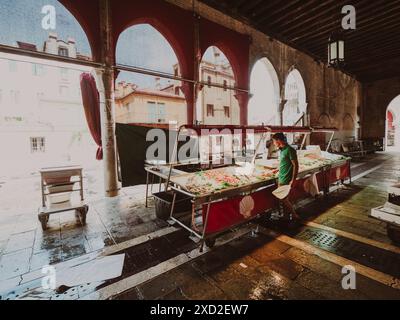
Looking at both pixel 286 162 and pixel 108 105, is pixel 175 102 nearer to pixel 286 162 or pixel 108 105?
pixel 108 105

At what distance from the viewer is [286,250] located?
162 inches

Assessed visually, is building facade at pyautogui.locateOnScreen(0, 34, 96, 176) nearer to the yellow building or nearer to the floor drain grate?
the yellow building

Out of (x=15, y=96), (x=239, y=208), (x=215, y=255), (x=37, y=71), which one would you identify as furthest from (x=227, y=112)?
(x=215, y=255)

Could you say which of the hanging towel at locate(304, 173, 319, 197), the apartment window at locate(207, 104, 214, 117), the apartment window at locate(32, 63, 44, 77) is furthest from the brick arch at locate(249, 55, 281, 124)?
the apartment window at locate(32, 63, 44, 77)

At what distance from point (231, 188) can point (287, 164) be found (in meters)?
1.63

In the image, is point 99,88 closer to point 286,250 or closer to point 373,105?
point 286,250

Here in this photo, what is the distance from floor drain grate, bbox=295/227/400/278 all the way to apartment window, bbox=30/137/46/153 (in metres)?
26.2

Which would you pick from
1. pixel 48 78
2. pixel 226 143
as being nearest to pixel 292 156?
pixel 226 143

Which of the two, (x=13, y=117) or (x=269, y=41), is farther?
(x=13, y=117)

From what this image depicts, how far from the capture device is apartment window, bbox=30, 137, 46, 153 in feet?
72.5

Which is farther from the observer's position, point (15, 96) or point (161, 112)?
point (161, 112)

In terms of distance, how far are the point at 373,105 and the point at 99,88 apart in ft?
85.0

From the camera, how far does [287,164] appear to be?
5.04m

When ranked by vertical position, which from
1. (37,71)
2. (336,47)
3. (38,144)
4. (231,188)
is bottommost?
(231,188)
